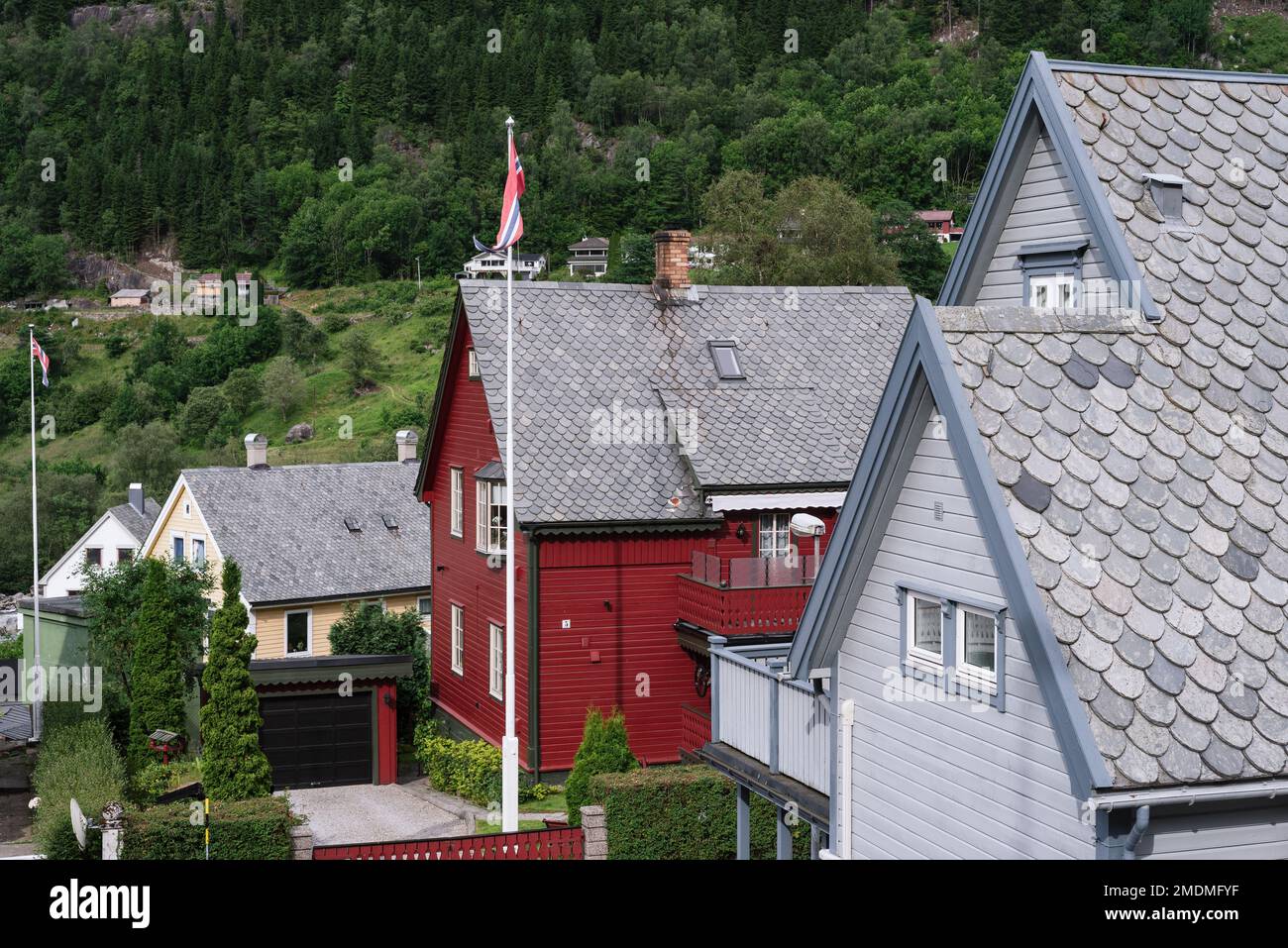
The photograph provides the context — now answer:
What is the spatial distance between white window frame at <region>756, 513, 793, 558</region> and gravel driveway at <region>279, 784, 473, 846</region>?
720 cm

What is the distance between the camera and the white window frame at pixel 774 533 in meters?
25.6

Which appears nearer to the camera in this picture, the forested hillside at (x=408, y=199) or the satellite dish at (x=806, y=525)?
the satellite dish at (x=806, y=525)

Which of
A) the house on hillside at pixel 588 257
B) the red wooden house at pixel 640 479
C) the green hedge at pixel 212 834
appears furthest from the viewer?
the house on hillside at pixel 588 257

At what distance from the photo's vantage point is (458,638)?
2919cm

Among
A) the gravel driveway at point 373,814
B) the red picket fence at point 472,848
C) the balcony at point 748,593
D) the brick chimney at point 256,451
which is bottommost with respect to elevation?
the gravel driveway at point 373,814

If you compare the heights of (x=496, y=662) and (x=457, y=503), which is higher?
(x=457, y=503)

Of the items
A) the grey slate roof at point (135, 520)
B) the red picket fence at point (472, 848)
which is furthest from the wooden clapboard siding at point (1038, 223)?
the grey slate roof at point (135, 520)

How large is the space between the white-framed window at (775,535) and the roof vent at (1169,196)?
1506cm

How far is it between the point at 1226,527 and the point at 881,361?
19351 mm

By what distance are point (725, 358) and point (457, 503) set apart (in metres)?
6.49

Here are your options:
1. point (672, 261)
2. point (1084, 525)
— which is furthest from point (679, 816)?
point (672, 261)

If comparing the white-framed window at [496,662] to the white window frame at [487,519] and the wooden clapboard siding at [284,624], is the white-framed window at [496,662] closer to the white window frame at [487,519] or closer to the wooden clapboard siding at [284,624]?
the white window frame at [487,519]

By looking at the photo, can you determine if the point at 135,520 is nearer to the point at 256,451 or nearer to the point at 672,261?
the point at 256,451
